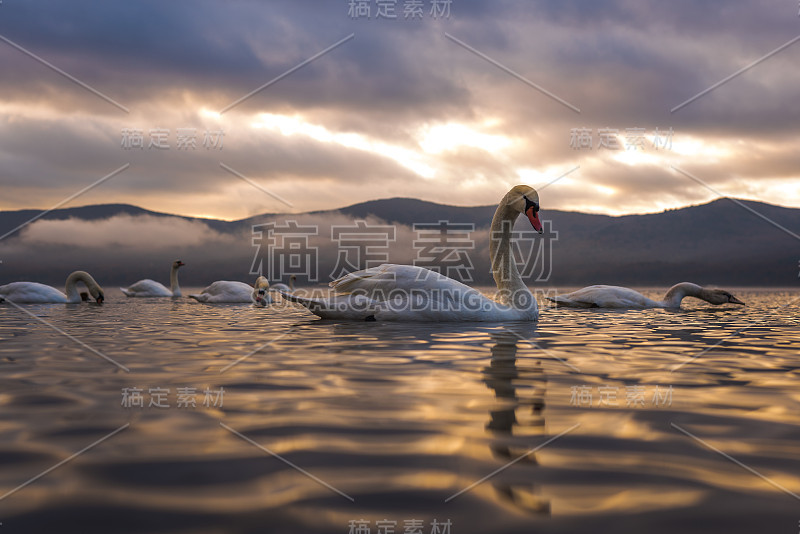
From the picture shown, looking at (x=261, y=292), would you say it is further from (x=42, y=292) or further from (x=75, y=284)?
(x=42, y=292)

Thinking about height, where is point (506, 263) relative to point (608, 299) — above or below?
above

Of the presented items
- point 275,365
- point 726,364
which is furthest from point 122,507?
point 726,364

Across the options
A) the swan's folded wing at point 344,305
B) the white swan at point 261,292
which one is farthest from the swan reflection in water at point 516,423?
the white swan at point 261,292

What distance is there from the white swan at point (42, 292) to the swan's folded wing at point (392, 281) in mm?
14631

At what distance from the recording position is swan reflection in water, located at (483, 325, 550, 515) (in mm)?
2580

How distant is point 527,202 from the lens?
36.5 ft

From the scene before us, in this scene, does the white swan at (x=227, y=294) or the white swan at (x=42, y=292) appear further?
the white swan at (x=227, y=294)

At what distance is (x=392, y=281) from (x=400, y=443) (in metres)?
6.95

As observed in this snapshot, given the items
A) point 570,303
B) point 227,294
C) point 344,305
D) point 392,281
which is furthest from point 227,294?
point 392,281

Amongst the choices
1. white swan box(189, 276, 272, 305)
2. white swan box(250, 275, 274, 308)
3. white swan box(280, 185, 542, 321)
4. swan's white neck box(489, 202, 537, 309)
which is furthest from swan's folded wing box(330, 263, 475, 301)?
white swan box(189, 276, 272, 305)

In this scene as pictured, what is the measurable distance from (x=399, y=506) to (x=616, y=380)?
11.2ft

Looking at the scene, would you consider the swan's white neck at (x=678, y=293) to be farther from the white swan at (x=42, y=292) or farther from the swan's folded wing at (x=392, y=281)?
the white swan at (x=42, y=292)

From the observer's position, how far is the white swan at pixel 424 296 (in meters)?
10.2

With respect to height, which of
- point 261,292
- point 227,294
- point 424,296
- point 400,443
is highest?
point 424,296
